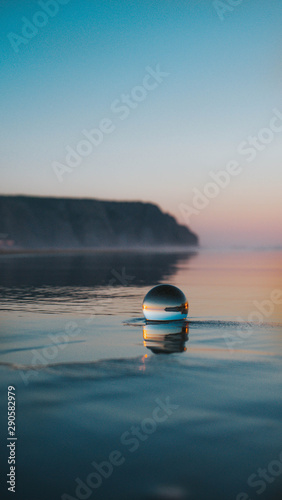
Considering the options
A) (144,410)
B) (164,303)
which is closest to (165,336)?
(164,303)

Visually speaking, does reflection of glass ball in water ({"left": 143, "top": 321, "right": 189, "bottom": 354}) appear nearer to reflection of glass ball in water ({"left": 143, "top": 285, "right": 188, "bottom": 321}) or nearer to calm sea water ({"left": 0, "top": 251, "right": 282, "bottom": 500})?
calm sea water ({"left": 0, "top": 251, "right": 282, "bottom": 500})

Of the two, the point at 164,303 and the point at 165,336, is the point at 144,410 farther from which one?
the point at 164,303

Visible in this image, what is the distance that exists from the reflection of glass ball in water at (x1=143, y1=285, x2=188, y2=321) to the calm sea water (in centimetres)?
47

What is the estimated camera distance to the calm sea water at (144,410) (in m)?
6.25

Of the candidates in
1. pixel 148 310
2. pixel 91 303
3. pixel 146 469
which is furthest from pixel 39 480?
pixel 91 303

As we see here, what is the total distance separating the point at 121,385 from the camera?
1024 cm

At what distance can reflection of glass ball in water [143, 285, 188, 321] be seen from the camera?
17984mm

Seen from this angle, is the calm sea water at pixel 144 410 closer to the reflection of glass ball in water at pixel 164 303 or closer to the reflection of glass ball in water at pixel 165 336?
the reflection of glass ball in water at pixel 165 336

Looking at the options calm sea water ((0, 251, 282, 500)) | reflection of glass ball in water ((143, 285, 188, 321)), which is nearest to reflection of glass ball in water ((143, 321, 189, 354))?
calm sea water ((0, 251, 282, 500))

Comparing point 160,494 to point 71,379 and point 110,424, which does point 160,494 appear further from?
point 71,379

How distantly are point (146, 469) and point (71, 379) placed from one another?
177 inches

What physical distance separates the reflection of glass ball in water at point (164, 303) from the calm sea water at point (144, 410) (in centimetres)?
47

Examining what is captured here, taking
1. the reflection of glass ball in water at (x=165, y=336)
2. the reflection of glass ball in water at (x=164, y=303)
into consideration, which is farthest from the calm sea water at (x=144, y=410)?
the reflection of glass ball in water at (x=164, y=303)

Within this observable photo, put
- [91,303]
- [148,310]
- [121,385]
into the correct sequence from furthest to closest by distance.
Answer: [91,303], [148,310], [121,385]
